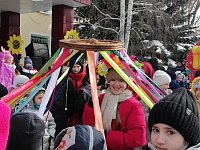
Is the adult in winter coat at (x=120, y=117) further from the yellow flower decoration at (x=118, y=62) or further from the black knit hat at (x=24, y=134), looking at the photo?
the black knit hat at (x=24, y=134)

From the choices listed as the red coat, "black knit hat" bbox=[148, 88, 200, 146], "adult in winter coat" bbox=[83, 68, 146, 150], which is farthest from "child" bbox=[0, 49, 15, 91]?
"black knit hat" bbox=[148, 88, 200, 146]

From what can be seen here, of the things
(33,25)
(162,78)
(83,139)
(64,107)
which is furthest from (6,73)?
(33,25)

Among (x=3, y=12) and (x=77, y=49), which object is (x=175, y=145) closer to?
(x=77, y=49)

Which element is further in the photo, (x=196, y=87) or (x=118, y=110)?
(x=196, y=87)

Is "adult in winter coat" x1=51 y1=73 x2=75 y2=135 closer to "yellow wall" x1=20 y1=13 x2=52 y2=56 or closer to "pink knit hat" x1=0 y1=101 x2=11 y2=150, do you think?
"pink knit hat" x1=0 y1=101 x2=11 y2=150

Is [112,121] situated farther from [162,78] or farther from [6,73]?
[6,73]

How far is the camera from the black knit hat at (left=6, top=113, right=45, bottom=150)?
1.79 metres

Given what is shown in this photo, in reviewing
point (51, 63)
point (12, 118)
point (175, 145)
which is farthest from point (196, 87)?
point (12, 118)

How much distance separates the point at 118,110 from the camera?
2.71 m

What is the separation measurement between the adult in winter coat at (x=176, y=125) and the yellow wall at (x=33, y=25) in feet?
42.0

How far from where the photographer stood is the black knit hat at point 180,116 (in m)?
A: 1.89

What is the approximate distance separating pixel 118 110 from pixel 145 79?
568 millimetres

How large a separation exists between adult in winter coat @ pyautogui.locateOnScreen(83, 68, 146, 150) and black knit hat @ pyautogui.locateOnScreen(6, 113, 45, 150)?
89 centimetres

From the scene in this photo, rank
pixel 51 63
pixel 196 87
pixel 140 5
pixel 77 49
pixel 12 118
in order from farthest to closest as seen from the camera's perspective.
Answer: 1. pixel 140 5
2. pixel 196 87
3. pixel 51 63
4. pixel 77 49
5. pixel 12 118
